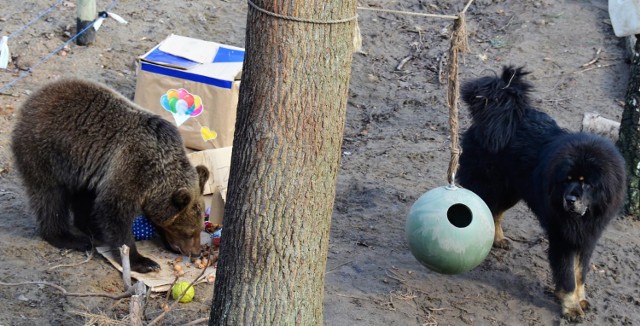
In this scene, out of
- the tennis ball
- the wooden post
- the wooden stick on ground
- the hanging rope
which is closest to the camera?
the wooden stick on ground

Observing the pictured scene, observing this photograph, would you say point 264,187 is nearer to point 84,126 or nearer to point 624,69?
point 84,126

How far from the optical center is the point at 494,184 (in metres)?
6.88

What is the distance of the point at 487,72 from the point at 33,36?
5980 millimetres

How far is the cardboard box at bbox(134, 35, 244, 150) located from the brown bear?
116 centimetres

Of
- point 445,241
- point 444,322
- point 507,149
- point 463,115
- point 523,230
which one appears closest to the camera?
point 445,241

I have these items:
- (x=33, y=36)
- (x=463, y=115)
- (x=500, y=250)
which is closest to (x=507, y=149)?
(x=500, y=250)

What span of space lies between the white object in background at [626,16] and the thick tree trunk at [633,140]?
23 centimetres

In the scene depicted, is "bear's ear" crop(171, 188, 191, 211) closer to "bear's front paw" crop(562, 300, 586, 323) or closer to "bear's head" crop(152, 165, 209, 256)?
"bear's head" crop(152, 165, 209, 256)

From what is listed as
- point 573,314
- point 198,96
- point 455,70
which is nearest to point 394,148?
point 198,96

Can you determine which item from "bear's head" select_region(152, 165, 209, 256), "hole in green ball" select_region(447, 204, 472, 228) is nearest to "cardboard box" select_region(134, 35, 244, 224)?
"bear's head" select_region(152, 165, 209, 256)

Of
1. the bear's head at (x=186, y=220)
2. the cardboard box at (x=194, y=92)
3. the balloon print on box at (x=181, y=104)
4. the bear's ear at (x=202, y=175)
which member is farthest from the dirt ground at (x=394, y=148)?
the balloon print on box at (x=181, y=104)

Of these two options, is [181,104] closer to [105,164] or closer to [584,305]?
[105,164]

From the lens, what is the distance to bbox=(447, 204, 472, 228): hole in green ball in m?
5.79

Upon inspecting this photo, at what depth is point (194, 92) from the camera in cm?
776
